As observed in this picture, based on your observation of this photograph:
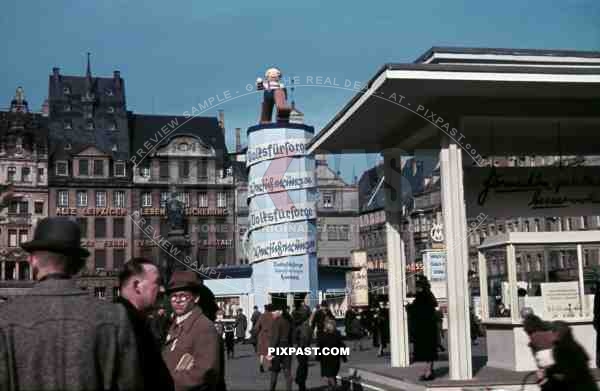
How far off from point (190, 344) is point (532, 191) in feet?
36.6

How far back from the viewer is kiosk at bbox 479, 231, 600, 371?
571 inches

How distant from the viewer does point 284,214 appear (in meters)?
34.3

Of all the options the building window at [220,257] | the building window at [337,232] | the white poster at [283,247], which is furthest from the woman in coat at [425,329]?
the building window at [220,257]

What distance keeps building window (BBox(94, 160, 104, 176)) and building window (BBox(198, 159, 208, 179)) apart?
8.27 m

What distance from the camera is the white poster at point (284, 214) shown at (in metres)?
34.2

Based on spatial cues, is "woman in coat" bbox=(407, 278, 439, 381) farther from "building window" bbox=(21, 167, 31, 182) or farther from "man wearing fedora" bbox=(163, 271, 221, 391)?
"building window" bbox=(21, 167, 31, 182)

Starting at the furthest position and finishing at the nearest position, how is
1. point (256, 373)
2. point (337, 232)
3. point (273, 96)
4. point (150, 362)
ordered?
point (337, 232) < point (273, 96) < point (256, 373) < point (150, 362)

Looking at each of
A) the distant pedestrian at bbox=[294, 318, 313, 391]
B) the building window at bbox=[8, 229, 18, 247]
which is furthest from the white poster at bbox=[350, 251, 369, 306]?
the building window at bbox=[8, 229, 18, 247]

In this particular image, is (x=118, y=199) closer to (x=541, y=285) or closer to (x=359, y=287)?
(x=359, y=287)

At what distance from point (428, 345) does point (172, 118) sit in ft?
246

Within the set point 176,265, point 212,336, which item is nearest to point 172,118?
point 176,265

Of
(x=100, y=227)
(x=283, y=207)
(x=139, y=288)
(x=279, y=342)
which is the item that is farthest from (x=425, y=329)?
(x=100, y=227)

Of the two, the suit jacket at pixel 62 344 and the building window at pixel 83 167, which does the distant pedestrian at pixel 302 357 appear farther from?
the building window at pixel 83 167

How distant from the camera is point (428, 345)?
14.3 m
